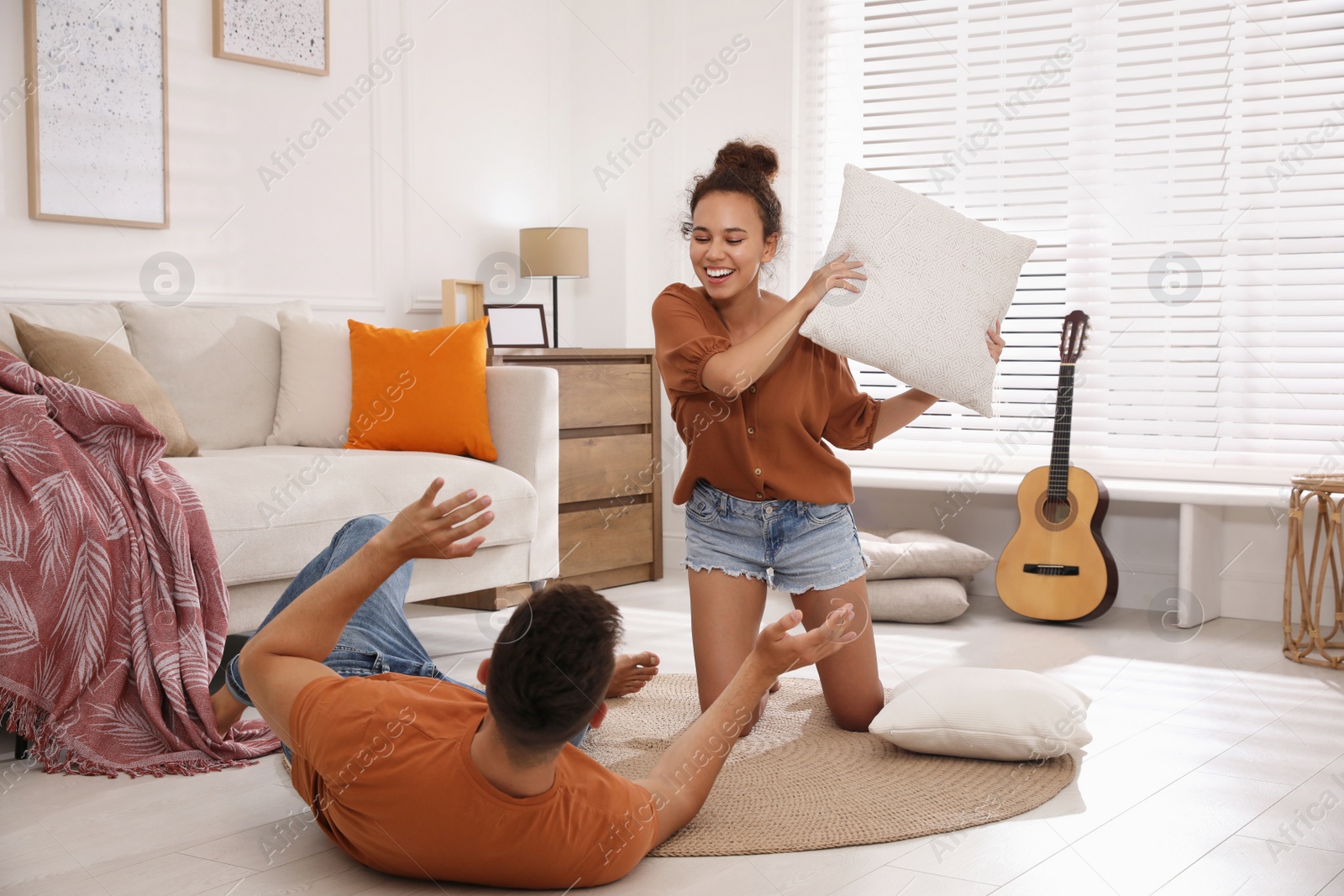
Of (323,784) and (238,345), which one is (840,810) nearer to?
(323,784)

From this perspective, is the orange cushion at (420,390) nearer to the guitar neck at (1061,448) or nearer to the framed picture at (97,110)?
the framed picture at (97,110)

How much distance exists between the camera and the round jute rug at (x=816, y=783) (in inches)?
67.3

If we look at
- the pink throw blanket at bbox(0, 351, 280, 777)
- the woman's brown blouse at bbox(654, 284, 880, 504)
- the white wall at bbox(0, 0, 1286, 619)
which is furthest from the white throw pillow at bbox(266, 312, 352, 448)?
the woman's brown blouse at bbox(654, 284, 880, 504)

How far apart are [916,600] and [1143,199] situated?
59.3 inches

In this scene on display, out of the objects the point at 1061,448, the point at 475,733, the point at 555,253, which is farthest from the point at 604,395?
the point at 475,733

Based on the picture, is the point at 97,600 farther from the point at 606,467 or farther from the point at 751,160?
the point at 606,467

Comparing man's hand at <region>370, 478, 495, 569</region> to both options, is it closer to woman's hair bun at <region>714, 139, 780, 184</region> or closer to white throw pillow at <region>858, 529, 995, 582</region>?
woman's hair bun at <region>714, 139, 780, 184</region>

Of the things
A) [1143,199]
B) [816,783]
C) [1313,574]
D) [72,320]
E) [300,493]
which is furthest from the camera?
[1143,199]

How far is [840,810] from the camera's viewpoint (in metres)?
1.81

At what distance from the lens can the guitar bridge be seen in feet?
11.2

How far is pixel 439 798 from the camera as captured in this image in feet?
4.38

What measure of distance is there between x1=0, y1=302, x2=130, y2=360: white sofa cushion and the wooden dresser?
1.09 m

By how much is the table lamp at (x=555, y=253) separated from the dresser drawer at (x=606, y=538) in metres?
0.69

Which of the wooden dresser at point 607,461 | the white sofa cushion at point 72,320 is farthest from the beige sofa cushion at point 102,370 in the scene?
the wooden dresser at point 607,461
